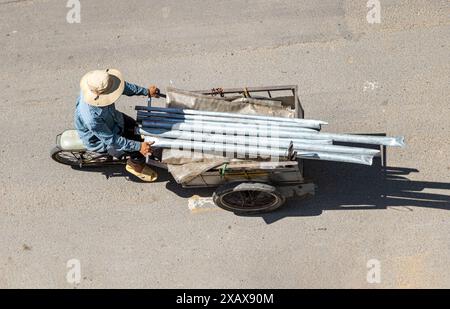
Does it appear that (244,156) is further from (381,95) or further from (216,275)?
(381,95)

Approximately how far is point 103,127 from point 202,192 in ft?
5.92

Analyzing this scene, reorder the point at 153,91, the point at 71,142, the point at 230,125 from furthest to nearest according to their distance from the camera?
the point at 71,142 → the point at 153,91 → the point at 230,125

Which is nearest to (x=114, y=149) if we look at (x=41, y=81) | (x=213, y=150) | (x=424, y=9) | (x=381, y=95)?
(x=213, y=150)

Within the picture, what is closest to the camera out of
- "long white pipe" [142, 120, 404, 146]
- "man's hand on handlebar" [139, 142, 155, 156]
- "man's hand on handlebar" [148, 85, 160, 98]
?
"long white pipe" [142, 120, 404, 146]

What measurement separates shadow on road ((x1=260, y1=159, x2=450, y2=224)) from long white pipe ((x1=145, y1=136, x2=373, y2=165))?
130cm

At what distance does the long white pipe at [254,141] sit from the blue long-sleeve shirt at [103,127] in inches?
12.0

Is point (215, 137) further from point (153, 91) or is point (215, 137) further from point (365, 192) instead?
point (365, 192)

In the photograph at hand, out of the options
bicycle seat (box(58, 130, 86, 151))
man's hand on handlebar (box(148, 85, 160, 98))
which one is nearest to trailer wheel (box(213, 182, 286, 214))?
man's hand on handlebar (box(148, 85, 160, 98))

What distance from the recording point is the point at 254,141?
7.48m

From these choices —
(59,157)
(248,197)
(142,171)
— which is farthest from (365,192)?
(59,157)

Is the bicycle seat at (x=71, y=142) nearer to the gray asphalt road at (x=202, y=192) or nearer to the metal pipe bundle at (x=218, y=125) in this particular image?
the gray asphalt road at (x=202, y=192)

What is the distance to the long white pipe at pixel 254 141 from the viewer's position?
23.6 ft

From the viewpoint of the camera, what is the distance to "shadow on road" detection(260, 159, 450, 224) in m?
8.30

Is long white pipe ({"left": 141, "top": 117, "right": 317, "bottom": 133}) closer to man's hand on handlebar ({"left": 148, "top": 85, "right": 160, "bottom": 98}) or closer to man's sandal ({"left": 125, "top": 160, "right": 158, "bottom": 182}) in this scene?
man's hand on handlebar ({"left": 148, "top": 85, "right": 160, "bottom": 98})
